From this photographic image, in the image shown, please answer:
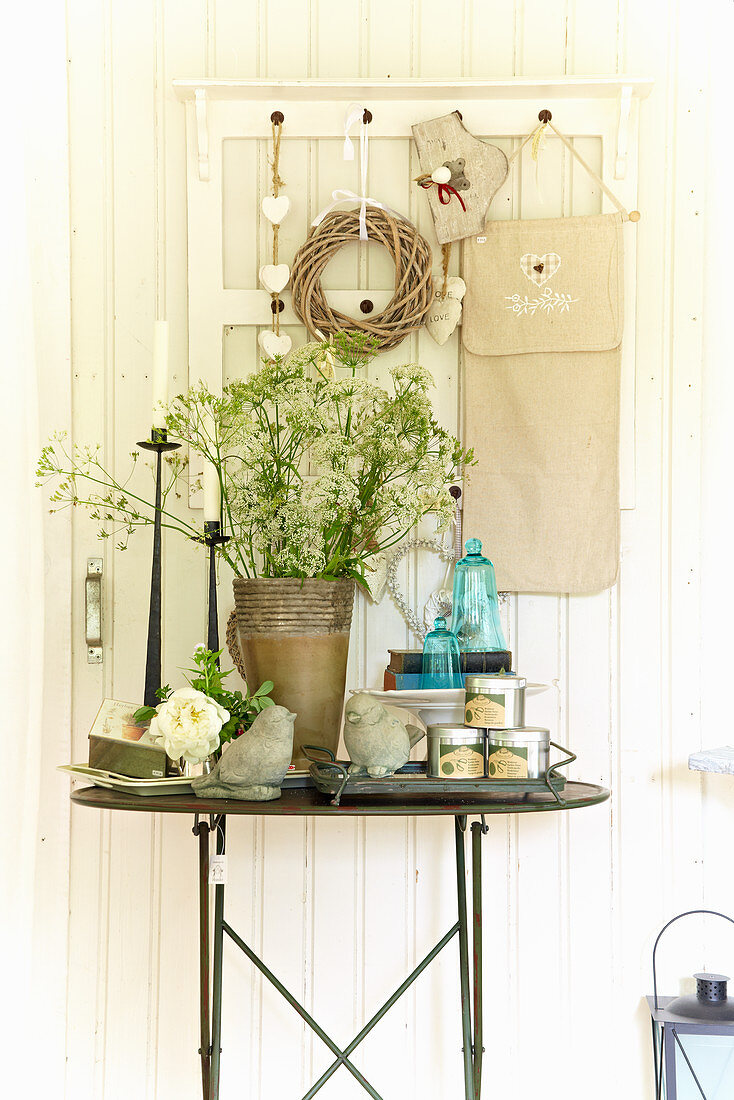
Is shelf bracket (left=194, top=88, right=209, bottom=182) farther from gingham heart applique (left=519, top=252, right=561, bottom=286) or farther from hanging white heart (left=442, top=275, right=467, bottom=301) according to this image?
gingham heart applique (left=519, top=252, right=561, bottom=286)

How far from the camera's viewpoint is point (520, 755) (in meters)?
1.31

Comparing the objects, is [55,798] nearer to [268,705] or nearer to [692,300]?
[268,705]

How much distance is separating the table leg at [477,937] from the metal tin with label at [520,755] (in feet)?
0.53

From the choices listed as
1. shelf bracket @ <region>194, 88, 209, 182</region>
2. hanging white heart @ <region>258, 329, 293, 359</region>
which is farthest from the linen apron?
shelf bracket @ <region>194, 88, 209, 182</region>

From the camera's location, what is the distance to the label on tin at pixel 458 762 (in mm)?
1316

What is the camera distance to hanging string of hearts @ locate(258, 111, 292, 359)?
1724 mm

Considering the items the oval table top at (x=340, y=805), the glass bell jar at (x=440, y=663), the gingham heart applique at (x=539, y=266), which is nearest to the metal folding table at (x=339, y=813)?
the oval table top at (x=340, y=805)

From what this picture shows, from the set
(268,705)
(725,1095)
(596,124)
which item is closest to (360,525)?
(268,705)

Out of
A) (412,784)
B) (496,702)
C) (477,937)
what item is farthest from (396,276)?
(477,937)

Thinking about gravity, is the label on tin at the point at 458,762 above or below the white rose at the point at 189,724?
below

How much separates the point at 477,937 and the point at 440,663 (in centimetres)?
46

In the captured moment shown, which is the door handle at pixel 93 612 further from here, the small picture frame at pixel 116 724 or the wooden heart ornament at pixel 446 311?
the wooden heart ornament at pixel 446 311

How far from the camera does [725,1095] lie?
154 cm

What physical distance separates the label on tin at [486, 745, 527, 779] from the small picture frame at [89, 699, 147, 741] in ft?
1.71
